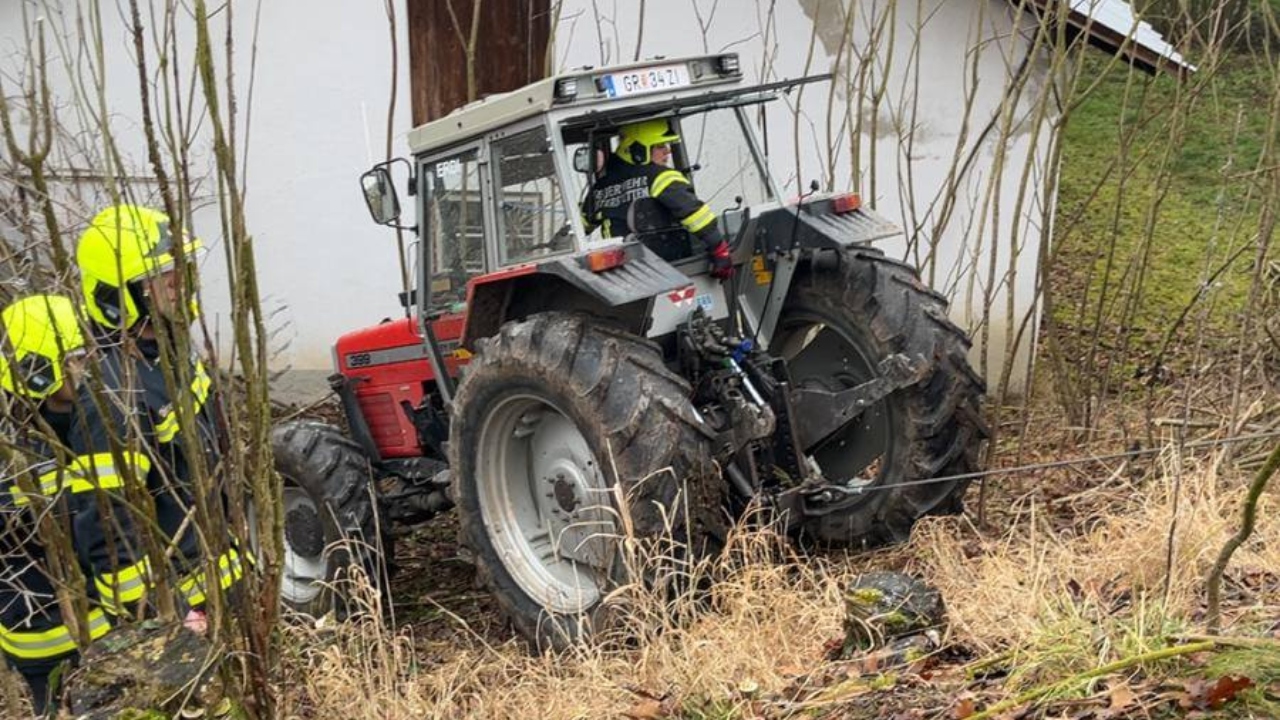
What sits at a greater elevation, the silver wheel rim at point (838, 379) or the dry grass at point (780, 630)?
the silver wheel rim at point (838, 379)

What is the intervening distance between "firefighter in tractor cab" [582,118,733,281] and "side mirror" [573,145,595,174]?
4.1 inches

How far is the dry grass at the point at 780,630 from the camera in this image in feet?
13.6

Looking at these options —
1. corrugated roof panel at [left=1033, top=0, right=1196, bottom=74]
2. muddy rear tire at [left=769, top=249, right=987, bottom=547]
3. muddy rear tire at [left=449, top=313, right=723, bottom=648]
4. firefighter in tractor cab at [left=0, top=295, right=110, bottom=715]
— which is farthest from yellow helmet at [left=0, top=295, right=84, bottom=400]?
corrugated roof panel at [left=1033, top=0, right=1196, bottom=74]

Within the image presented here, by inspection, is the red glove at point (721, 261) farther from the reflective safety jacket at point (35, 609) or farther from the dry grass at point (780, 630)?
the reflective safety jacket at point (35, 609)

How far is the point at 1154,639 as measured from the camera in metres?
3.78

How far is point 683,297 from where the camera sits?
19.5 feet

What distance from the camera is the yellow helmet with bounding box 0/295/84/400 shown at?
4.12 meters

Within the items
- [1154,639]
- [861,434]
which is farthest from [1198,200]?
[1154,639]

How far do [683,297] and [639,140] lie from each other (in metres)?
0.71

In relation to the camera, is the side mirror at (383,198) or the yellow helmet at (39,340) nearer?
the yellow helmet at (39,340)

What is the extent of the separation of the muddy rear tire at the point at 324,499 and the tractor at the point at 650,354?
6 centimetres

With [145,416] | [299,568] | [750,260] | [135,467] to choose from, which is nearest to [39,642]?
[145,416]

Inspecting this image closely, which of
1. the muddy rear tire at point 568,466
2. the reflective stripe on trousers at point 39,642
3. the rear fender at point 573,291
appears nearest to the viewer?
the reflective stripe on trousers at point 39,642

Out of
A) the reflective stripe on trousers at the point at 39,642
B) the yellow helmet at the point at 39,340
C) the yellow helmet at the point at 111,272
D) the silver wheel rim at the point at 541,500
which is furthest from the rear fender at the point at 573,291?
the reflective stripe on trousers at the point at 39,642
